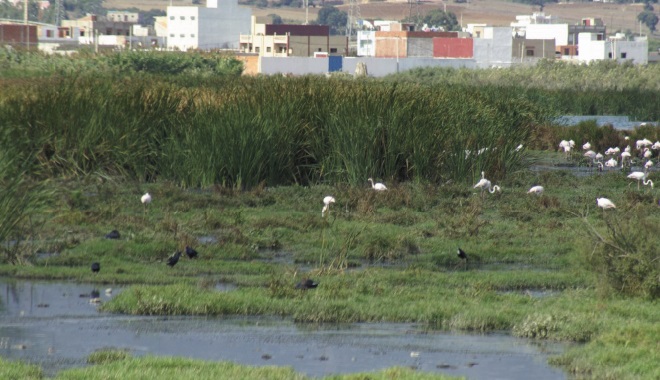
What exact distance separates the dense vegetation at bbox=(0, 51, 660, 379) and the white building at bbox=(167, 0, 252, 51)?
108m

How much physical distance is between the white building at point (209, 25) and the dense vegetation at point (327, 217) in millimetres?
107548

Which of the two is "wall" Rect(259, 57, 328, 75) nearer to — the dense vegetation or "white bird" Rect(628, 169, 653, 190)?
the dense vegetation

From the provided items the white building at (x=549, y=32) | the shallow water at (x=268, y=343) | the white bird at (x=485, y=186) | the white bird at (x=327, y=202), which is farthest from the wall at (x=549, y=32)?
the shallow water at (x=268, y=343)

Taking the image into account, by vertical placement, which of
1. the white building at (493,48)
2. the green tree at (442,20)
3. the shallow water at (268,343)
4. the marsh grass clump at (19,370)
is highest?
the green tree at (442,20)

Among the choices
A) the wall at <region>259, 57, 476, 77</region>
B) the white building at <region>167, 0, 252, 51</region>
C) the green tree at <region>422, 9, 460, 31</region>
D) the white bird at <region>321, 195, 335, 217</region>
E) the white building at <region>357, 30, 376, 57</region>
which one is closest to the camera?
the white bird at <region>321, 195, 335, 217</region>

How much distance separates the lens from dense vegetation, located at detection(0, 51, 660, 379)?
11.1 metres

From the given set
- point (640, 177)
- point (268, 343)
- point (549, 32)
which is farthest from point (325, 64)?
point (268, 343)

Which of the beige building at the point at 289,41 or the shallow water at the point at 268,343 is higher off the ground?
the beige building at the point at 289,41

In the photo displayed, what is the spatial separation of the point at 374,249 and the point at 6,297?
484 cm

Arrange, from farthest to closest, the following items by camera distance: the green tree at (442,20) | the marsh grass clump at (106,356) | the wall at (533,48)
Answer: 1. the green tree at (442,20)
2. the wall at (533,48)
3. the marsh grass clump at (106,356)

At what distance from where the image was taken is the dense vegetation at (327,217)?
1111cm

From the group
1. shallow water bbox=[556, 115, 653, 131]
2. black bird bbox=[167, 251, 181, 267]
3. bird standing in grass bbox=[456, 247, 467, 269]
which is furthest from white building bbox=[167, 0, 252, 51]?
black bird bbox=[167, 251, 181, 267]

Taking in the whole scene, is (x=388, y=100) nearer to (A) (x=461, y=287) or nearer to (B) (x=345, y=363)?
(A) (x=461, y=287)

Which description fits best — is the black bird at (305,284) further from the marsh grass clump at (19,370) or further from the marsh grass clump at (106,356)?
the marsh grass clump at (19,370)
